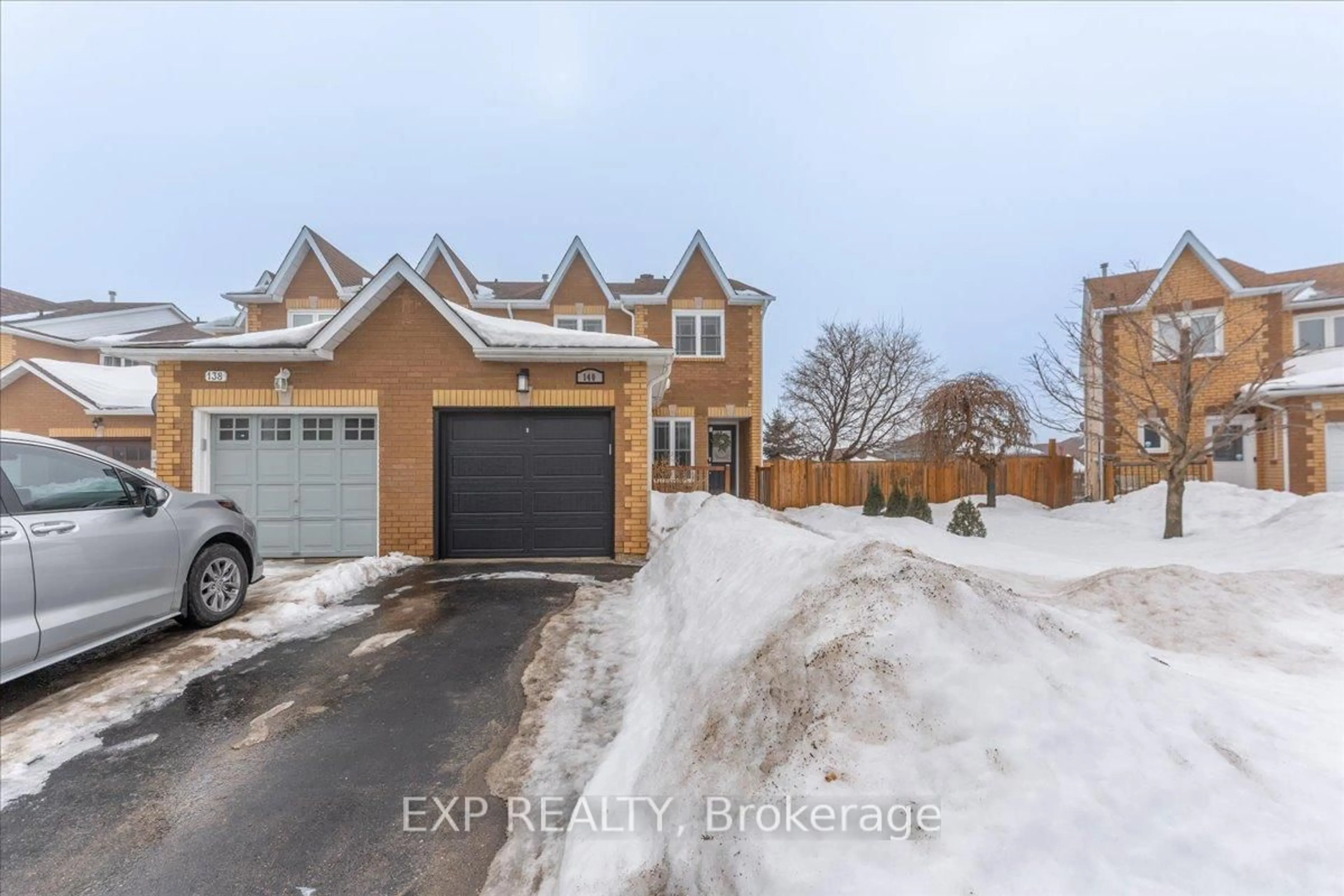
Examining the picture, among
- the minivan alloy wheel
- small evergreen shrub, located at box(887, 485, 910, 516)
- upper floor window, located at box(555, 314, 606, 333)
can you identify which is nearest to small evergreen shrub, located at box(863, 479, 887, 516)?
small evergreen shrub, located at box(887, 485, 910, 516)

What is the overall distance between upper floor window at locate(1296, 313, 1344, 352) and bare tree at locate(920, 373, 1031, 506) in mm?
10098

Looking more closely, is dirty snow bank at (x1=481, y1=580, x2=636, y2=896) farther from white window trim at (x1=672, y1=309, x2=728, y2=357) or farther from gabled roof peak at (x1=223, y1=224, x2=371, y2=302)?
gabled roof peak at (x1=223, y1=224, x2=371, y2=302)

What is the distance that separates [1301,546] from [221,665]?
1164cm

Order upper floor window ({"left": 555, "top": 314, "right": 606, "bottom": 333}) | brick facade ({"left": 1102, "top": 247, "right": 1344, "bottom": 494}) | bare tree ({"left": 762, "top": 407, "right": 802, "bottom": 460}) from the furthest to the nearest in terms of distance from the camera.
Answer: bare tree ({"left": 762, "top": 407, "right": 802, "bottom": 460})
upper floor window ({"left": 555, "top": 314, "right": 606, "bottom": 333})
brick facade ({"left": 1102, "top": 247, "right": 1344, "bottom": 494})

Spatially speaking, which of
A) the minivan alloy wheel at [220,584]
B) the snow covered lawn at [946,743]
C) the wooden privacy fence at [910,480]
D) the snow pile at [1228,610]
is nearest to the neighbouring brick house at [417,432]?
the minivan alloy wheel at [220,584]

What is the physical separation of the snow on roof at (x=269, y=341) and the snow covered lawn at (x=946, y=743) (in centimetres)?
673

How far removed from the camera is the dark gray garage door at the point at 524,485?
8156 mm

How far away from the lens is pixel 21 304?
25.0 meters

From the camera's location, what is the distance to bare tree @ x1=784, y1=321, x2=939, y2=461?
21.0 m

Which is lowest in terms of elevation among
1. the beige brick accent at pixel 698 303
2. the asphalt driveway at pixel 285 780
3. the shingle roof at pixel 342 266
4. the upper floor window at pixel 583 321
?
the asphalt driveway at pixel 285 780

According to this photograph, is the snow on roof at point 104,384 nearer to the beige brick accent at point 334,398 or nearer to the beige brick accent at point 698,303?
the beige brick accent at point 334,398

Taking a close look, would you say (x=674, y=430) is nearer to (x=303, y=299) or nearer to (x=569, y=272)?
(x=569, y=272)

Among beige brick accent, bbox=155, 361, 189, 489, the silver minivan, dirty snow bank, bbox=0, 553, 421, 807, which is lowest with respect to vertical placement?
dirty snow bank, bbox=0, 553, 421, 807

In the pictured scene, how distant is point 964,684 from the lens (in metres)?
1.96
